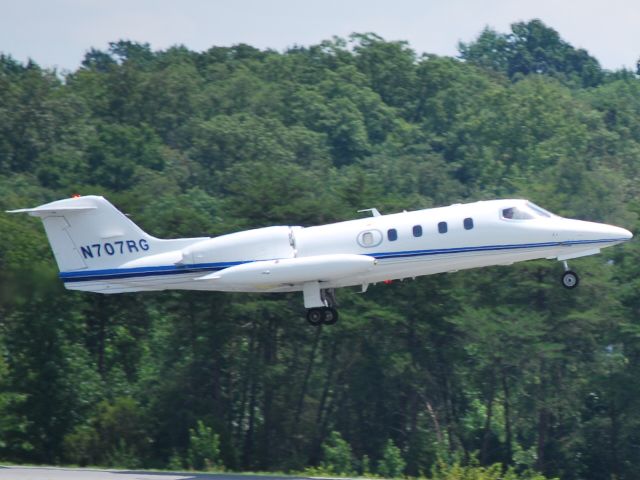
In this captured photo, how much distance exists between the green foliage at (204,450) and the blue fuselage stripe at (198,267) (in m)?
14.6

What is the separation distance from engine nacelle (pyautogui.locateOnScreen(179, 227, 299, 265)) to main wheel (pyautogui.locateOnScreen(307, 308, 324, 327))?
1.74 metres

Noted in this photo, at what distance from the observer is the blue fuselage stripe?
36.5 m

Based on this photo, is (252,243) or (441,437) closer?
(252,243)

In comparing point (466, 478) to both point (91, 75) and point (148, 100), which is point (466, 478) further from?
point (91, 75)

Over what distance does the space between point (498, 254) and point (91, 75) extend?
325 feet

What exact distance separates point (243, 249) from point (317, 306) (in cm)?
264

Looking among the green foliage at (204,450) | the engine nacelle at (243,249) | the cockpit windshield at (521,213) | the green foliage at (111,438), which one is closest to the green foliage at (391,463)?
the green foliage at (204,450)

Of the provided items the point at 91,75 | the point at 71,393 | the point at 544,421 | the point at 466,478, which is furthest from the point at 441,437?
the point at 91,75

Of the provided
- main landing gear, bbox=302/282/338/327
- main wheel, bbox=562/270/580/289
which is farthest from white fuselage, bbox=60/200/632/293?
main wheel, bbox=562/270/580/289

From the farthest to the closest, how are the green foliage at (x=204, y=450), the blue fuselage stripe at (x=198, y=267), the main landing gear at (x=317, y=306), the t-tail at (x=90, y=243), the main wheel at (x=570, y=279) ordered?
the green foliage at (x=204, y=450), the t-tail at (x=90, y=243), the main landing gear at (x=317, y=306), the main wheel at (x=570, y=279), the blue fuselage stripe at (x=198, y=267)

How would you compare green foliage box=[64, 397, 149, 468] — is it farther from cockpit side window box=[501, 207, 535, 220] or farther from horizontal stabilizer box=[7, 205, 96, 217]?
cockpit side window box=[501, 207, 535, 220]

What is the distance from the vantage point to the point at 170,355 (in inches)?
2347

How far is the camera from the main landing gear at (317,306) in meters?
37.7

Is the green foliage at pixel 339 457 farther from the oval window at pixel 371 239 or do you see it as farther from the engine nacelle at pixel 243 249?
the oval window at pixel 371 239
